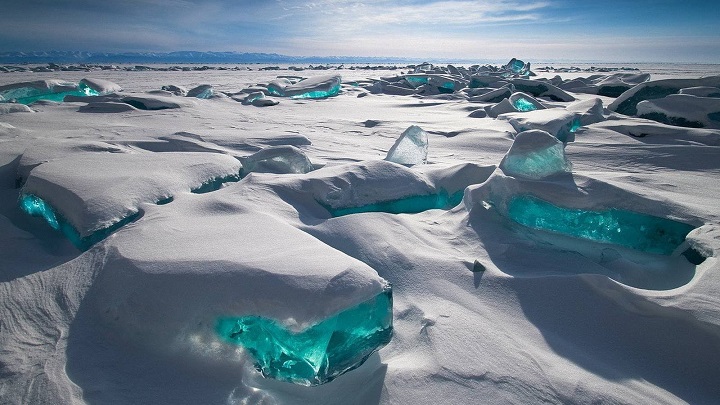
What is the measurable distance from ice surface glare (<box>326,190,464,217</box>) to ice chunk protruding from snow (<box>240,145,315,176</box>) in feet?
1.68

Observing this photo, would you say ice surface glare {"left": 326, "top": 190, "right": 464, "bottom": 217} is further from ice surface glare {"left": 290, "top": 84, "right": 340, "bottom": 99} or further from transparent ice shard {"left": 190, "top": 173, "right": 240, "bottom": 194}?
ice surface glare {"left": 290, "top": 84, "right": 340, "bottom": 99}

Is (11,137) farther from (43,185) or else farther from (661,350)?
(661,350)

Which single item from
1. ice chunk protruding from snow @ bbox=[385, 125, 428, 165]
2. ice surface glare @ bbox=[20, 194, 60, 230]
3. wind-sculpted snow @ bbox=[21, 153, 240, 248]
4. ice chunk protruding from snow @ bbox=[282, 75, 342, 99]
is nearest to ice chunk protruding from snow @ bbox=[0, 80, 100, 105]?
ice chunk protruding from snow @ bbox=[282, 75, 342, 99]

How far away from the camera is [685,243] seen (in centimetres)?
135

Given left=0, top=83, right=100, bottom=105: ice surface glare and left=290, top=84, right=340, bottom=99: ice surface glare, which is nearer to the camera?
left=0, top=83, right=100, bottom=105: ice surface glare

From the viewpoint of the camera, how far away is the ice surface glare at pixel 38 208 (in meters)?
1.39

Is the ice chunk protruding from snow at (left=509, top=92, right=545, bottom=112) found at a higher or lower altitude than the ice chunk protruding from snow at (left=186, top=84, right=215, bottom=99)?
lower

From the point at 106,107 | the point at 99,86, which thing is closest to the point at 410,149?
the point at 106,107

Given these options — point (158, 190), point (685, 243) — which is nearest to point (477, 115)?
point (685, 243)

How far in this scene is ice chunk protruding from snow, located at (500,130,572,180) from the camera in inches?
66.3

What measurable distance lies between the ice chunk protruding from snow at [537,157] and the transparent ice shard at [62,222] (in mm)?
1535

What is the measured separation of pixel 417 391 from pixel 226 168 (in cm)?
142

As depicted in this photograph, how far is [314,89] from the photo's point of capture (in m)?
6.69

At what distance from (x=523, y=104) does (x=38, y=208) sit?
4522 mm
